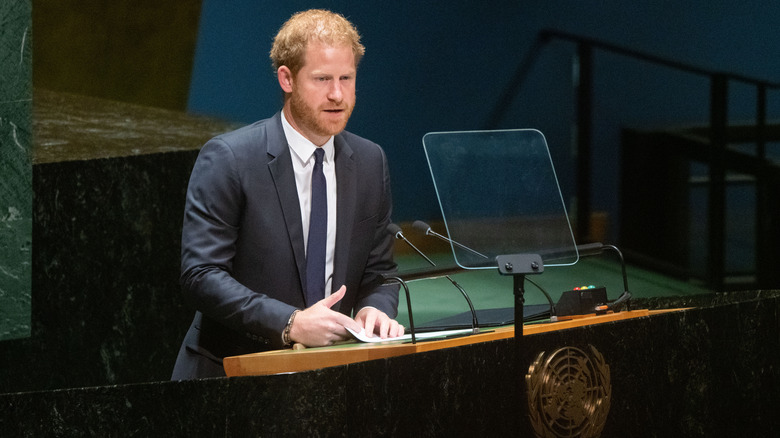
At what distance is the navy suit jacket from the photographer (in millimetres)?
2090

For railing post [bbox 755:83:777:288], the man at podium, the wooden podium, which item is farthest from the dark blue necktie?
railing post [bbox 755:83:777:288]

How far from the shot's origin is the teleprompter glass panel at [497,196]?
212cm

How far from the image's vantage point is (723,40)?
5770mm

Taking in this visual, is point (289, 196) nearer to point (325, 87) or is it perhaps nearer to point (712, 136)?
point (325, 87)

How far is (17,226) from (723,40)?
4177 millimetres

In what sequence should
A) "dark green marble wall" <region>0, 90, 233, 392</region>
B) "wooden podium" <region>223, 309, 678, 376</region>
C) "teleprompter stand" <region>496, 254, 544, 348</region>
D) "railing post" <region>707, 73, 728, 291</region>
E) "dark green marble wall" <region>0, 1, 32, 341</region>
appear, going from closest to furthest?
"wooden podium" <region>223, 309, 678, 376</region>, "teleprompter stand" <region>496, 254, 544, 348</region>, "dark green marble wall" <region>0, 1, 32, 341</region>, "dark green marble wall" <region>0, 90, 233, 392</region>, "railing post" <region>707, 73, 728, 291</region>

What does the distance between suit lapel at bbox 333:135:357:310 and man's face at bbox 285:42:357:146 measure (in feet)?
0.40

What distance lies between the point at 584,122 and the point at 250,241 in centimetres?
381

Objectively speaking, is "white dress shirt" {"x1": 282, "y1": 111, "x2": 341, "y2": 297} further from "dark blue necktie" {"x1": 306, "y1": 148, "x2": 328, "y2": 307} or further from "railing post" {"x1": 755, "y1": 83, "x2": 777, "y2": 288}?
"railing post" {"x1": 755, "y1": 83, "x2": 777, "y2": 288}

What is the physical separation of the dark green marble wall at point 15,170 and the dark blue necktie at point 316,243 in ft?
4.64

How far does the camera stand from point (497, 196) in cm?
220

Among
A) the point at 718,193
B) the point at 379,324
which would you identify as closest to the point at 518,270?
the point at 379,324

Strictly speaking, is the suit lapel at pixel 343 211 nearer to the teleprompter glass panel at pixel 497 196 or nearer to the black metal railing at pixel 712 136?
the teleprompter glass panel at pixel 497 196

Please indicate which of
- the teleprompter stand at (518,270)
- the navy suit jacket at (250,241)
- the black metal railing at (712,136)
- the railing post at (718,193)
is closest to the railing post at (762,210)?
the black metal railing at (712,136)
